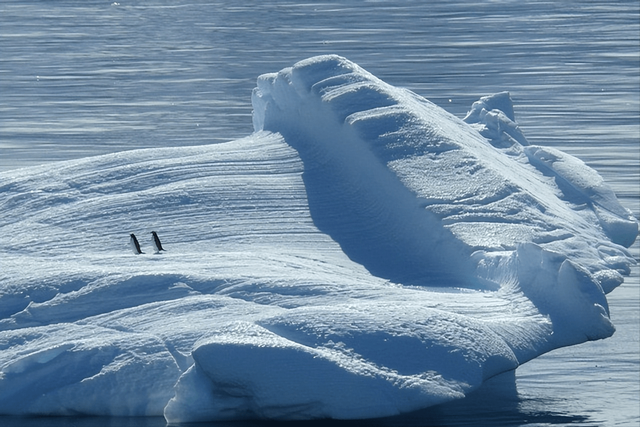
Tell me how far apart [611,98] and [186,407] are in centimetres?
1395

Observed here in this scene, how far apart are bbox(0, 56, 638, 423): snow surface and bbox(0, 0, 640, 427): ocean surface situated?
258 millimetres

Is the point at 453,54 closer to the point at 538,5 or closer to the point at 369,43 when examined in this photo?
the point at 369,43

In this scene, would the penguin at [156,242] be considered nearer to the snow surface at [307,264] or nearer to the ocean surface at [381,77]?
the snow surface at [307,264]

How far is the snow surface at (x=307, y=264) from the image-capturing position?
723cm

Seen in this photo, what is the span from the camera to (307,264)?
344 inches

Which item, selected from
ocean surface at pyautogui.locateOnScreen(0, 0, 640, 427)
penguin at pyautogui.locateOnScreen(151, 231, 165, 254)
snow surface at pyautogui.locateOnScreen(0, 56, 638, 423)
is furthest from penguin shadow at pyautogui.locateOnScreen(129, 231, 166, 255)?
ocean surface at pyautogui.locateOnScreen(0, 0, 640, 427)

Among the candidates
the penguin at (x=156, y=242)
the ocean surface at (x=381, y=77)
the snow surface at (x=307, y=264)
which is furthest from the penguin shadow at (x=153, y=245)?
the ocean surface at (x=381, y=77)

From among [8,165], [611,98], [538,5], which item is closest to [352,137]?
[8,165]

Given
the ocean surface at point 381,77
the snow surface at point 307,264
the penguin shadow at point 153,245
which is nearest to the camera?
the snow surface at point 307,264

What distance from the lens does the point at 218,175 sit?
1025cm

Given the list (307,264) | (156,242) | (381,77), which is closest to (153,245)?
(156,242)

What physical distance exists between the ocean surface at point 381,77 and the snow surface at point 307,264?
26 cm

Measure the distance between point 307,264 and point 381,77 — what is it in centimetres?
1340

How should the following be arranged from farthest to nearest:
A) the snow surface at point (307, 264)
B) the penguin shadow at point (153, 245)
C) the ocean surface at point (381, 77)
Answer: the penguin shadow at point (153, 245), the ocean surface at point (381, 77), the snow surface at point (307, 264)
